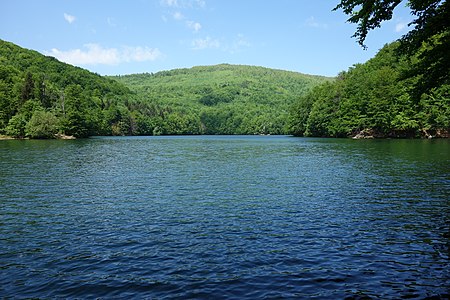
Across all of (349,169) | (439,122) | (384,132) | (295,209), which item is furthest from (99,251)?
(384,132)

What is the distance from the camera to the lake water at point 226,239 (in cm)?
1203

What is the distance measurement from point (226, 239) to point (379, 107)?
384 feet

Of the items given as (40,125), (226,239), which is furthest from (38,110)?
(226,239)

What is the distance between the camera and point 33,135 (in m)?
132

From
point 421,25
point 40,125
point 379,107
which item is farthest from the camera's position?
point 40,125

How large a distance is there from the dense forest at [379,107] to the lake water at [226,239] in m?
71.1

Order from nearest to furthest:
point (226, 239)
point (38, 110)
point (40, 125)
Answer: point (226, 239), point (40, 125), point (38, 110)

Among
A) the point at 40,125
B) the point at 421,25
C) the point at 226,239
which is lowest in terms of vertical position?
the point at 226,239

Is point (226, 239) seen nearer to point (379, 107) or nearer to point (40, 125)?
point (379, 107)

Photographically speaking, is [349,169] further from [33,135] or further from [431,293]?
[33,135]

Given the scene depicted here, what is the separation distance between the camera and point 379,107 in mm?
120625

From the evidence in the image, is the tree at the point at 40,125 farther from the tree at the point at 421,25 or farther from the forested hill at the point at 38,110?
the tree at the point at 421,25

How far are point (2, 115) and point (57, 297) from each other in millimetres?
153378

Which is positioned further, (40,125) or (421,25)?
(40,125)
